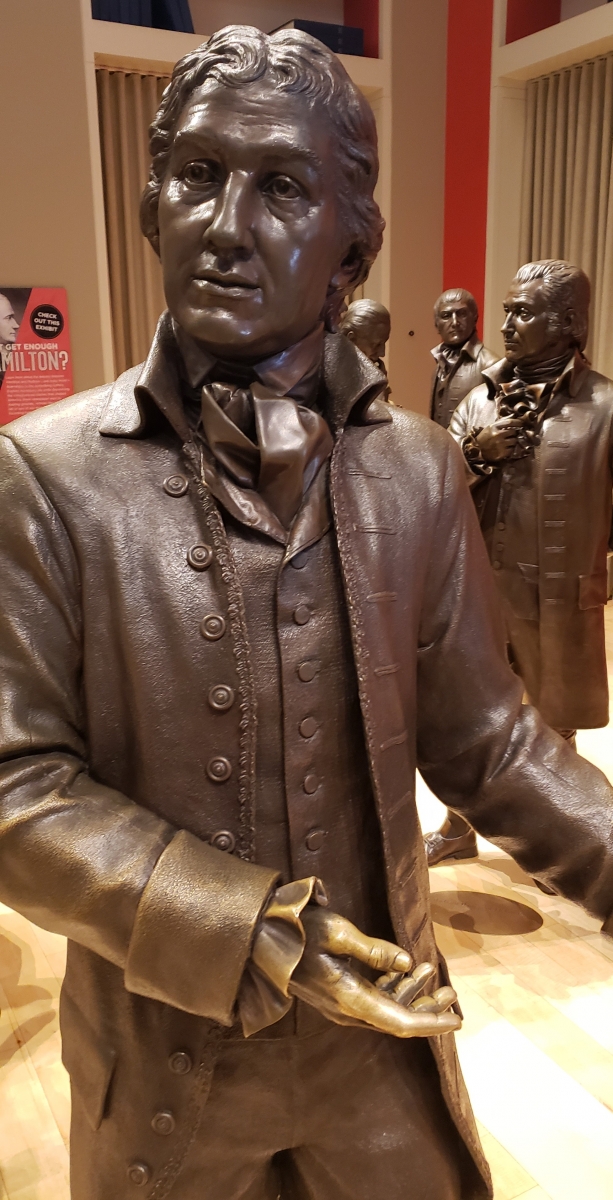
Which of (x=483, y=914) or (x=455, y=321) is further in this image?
(x=455, y=321)

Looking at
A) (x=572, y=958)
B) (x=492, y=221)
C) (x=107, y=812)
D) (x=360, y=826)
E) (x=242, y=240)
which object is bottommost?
(x=572, y=958)

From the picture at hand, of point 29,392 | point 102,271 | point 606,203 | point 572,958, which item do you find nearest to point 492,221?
point 606,203

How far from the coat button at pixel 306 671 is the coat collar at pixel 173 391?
0.98ft

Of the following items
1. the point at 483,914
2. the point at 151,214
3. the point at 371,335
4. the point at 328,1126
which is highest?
the point at 151,214

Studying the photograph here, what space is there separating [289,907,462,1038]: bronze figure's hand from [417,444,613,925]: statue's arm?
380mm

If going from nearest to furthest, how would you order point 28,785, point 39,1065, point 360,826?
point 28,785, point 360,826, point 39,1065

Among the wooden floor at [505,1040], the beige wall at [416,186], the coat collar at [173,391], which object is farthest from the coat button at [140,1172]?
the beige wall at [416,186]

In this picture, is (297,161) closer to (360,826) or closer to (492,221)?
(360,826)

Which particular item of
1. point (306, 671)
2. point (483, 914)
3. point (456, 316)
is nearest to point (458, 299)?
point (456, 316)

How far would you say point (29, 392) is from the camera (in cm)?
557

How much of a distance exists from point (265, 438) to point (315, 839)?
480 millimetres

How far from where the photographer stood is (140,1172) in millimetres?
1172

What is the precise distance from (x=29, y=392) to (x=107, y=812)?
4.92 meters

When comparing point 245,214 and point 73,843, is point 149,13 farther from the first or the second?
point 73,843
